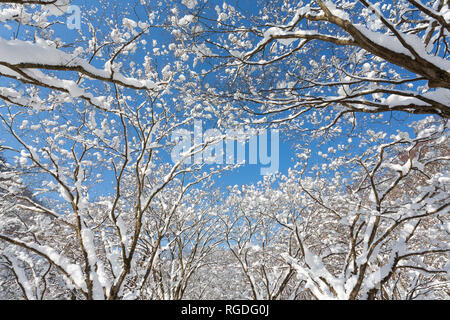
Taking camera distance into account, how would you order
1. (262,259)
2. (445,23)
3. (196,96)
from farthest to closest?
(262,259) → (196,96) → (445,23)

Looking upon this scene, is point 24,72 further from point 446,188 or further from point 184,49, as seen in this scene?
point 446,188

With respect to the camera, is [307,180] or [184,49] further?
[307,180]

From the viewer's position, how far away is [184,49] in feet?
11.2

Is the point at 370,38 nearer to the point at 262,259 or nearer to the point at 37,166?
the point at 37,166

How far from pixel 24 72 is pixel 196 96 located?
2.74 metres

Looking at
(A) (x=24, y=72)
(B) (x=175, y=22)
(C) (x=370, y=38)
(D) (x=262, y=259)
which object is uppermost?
(B) (x=175, y=22)

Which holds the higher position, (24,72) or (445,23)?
(445,23)
